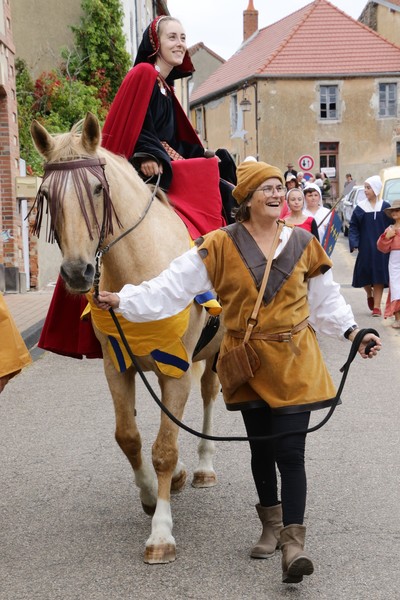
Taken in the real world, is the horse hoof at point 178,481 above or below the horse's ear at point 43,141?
below

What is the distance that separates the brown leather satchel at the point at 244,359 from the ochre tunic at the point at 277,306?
0.04m

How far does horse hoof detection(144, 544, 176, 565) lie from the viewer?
442cm

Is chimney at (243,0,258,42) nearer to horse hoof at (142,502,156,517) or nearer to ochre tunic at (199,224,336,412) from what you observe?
horse hoof at (142,502,156,517)

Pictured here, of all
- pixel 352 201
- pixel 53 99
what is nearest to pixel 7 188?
pixel 53 99

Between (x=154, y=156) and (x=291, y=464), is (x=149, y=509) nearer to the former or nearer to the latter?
(x=291, y=464)

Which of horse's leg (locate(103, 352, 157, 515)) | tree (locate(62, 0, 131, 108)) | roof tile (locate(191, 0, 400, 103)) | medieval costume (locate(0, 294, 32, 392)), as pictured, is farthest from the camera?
roof tile (locate(191, 0, 400, 103))

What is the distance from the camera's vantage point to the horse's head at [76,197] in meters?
3.99

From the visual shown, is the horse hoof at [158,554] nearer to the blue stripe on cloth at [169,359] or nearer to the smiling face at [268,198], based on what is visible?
the blue stripe on cloth at [169,359]

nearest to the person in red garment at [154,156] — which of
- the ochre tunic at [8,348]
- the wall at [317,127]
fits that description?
the ochre tunic at [8,348]

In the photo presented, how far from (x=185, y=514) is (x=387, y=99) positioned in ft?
155

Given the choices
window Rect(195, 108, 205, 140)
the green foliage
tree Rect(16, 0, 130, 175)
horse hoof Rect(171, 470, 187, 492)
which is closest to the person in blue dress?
horse hoof Rect(171, 470, 187, 492)

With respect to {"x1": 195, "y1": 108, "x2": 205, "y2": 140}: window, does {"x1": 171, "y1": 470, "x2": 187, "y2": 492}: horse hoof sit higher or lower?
lower

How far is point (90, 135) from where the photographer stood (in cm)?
433

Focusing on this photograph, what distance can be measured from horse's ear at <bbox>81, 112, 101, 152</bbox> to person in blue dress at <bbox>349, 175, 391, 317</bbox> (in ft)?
32.0
